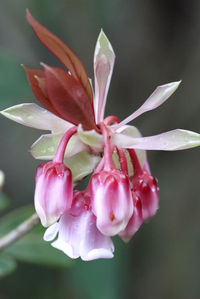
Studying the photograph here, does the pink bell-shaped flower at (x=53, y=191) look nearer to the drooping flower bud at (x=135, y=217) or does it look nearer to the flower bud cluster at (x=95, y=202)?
the flower bud cluster at (x=95, y=202)

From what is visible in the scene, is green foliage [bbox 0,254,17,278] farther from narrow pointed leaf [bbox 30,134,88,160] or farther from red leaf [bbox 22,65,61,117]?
red leaf [bbox 22,65,61,117]

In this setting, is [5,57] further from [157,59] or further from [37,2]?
[157,59]

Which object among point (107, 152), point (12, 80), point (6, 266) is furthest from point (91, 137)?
point (12, 80)

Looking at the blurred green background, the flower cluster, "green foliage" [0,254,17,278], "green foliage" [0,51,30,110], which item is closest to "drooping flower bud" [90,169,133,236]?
the flower cluster

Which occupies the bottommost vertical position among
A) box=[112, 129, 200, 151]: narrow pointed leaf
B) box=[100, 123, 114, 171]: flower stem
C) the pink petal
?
the pink petal

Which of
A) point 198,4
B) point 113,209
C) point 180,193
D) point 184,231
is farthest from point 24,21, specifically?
point 113,209

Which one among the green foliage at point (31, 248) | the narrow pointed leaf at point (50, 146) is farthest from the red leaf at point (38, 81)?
the green foliage at point (31, 248)

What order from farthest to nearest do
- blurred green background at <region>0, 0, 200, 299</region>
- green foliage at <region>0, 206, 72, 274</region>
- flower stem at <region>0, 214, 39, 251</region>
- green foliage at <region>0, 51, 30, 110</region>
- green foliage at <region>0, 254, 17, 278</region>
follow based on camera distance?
blurred green background at <region>0, 0, 200, 299</region> < green foliage at <region>0, 51, 30, 110</region> < green foliage at <region>0, 206, 72, 274</region> < green foliage at <region>0, 254, 17, 278</region> < flower stem at <region>0, 214, 39, 251</region>
